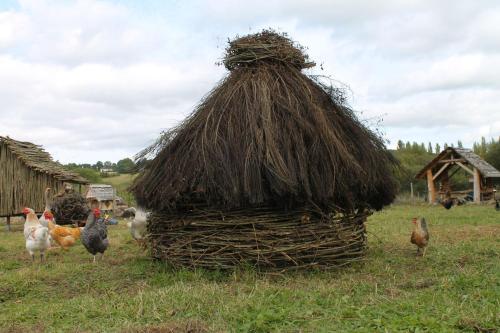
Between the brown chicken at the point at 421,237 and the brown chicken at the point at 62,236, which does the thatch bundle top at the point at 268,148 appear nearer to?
the brown chicken at the point at 421,237

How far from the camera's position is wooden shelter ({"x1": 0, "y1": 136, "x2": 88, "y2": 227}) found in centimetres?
1923

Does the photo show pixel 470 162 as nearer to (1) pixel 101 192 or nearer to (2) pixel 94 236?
(1) pixel 101 192

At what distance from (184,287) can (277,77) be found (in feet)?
12.4

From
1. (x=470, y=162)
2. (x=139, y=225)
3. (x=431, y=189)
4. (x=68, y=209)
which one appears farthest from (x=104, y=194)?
(x=470, y=162)

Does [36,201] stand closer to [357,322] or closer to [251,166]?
[251,166]

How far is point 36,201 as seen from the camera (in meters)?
19.5

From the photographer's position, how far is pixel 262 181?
7.27m

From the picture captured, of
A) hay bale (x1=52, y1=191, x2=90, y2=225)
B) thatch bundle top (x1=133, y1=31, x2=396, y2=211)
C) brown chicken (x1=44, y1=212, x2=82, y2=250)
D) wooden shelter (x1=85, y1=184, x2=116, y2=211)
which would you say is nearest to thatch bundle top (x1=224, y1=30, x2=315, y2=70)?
thatch bundle top (x1=133, y1=31, x2=396, y2=211)

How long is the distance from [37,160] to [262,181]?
49.8ft

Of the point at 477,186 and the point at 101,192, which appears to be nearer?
the point at 101,192

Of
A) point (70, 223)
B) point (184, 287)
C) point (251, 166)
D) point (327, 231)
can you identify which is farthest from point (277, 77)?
point (70, 223)

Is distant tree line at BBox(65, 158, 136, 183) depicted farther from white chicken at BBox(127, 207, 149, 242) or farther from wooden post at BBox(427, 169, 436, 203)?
wooden post at BBox(427, 169, 436, 203)

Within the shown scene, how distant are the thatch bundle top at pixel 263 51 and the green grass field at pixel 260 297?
355 centimetres

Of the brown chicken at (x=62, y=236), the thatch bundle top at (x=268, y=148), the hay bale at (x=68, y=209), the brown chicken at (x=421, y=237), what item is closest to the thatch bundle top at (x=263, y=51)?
the thatch bundle top at (x=268, y=148)
